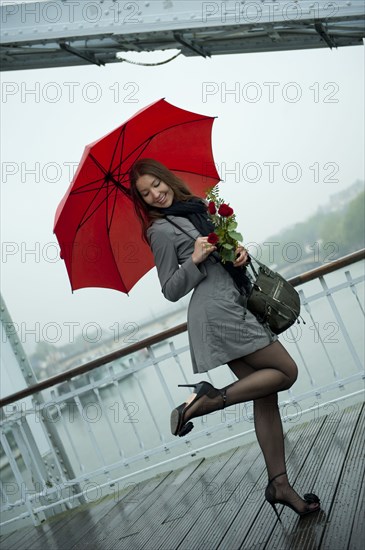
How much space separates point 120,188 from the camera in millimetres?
3279

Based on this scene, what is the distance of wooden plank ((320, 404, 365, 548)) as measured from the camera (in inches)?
103

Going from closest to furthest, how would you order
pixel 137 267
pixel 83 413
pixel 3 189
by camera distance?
pixel 137 267
pixel 83 413
pixel 3 189

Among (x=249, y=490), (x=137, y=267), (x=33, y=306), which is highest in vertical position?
(x=137, y=267)

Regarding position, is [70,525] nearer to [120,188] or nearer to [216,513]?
[216,513]

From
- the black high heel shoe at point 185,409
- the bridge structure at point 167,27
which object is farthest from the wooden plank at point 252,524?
the bridge structure at point 167,27

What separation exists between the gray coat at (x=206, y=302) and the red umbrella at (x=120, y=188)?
465mm

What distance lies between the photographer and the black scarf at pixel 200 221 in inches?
113

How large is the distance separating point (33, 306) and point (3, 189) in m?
3.17

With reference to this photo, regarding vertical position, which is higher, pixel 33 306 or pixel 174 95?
pixel 174 95

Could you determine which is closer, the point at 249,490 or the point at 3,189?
the point at 249,490

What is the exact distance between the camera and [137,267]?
3521 millimetres

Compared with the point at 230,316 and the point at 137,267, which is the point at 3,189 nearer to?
the point at 137,267

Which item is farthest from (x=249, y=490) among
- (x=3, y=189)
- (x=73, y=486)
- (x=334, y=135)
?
(x=334, y=135)

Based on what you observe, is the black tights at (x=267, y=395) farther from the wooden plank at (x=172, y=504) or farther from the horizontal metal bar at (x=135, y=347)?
the horizontal metal bar at (x=135, y=347)
